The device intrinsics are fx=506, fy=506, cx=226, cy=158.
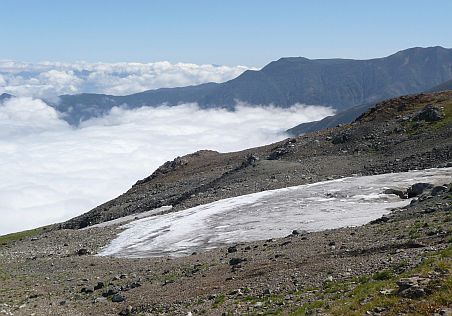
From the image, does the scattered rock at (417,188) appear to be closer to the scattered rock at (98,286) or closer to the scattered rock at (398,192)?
the scattered rock at (398,192)

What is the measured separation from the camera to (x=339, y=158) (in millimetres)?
77250

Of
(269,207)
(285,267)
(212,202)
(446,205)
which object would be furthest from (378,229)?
(212,202)

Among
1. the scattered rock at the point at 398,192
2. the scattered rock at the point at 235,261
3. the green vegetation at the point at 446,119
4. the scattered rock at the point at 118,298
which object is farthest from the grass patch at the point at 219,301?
the green vegetation at the point at 446,119

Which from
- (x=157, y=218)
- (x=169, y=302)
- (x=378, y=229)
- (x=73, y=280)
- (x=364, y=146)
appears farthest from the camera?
(x=364, y=146)

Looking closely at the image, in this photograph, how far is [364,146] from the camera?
263ft

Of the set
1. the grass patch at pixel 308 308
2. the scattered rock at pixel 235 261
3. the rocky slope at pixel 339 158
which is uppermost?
the rocky slope at pixel 339 158

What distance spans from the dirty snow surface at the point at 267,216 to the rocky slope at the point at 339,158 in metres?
7.54

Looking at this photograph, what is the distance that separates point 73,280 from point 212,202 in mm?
25757

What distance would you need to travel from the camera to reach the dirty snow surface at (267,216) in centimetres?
4369

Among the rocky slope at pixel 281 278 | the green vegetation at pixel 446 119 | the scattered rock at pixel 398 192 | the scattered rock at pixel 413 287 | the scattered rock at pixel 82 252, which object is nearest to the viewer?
the scattered rock at pixel 413 287

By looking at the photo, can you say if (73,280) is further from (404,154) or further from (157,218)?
(404,154)

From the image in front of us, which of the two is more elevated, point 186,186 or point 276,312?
point 186,186

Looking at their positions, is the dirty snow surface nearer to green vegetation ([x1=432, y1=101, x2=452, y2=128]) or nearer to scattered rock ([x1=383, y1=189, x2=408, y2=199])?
scattered rock ([x1=383, y1=189, x2=408, y2=199])

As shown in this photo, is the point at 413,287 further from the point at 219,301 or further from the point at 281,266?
the point at 281,266
